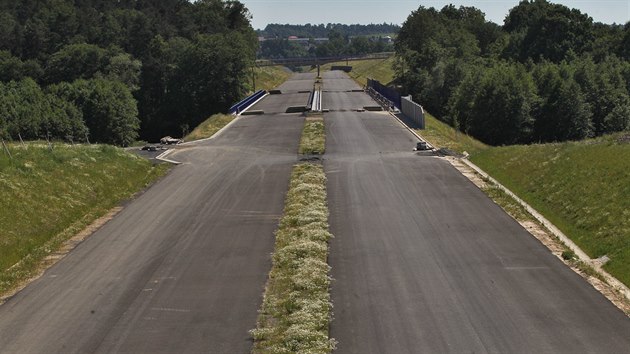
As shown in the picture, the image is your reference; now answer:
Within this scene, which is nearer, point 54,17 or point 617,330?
point 617,330

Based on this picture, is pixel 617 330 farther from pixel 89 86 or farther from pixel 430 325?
pixel 89 86

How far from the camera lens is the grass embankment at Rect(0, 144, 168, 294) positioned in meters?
28.7

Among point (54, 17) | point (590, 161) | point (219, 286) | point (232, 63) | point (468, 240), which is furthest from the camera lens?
point (54, 17)

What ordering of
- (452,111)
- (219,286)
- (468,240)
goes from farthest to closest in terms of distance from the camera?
(452,111), (468,240), (219,286)

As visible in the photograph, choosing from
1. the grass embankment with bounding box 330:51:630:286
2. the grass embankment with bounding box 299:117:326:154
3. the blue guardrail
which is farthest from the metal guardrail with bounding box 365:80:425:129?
the grass embankment with bounding box 330:51:630:286

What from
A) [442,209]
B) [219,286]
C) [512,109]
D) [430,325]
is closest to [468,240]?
[442,209]

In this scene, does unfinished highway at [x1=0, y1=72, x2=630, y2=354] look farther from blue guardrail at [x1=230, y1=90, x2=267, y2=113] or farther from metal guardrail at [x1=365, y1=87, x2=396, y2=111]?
blue guardrail at [x1=230, y1=90, x2=267, y2=113]

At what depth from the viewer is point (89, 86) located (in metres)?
104

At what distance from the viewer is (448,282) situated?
24109 mm

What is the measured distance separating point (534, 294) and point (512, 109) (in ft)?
173

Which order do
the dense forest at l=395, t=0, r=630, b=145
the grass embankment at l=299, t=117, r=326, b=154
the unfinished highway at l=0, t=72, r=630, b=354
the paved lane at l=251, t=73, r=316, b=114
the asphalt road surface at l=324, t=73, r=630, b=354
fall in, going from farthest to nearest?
the paved lane at l=251, t=73, r=316, b=114, the dense forest at l=395, t=0, r=630, b=145, the grass embankment at l=299, t=117, r=326, b=154, the unfinished highway at l=0, t=72, r=630, b=354, the asphalt road surface at l=324, t=73, r=630, b=354

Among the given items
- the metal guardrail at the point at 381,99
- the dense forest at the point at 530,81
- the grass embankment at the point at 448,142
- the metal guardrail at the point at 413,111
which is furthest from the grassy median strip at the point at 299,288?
the metal guardrail at the point at 381,99

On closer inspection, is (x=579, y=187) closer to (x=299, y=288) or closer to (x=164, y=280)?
(x=299, y=288)

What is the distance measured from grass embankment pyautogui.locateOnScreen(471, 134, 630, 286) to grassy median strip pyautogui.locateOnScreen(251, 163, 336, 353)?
11.1m
